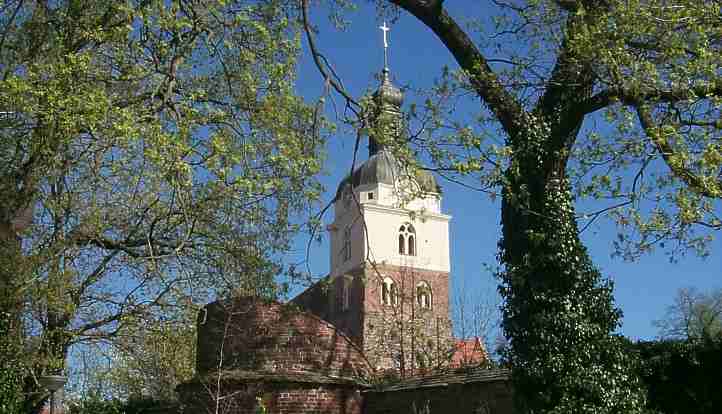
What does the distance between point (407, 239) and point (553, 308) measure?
153 feet

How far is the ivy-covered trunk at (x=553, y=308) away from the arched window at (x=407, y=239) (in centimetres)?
4583

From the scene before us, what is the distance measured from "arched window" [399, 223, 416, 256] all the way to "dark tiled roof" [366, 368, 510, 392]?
140ft

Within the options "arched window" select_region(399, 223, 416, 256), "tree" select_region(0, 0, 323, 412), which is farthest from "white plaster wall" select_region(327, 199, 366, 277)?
"tree" select_region(0, 0, 323, 412)

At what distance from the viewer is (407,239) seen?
5566 centimetres

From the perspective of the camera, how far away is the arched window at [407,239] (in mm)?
55531

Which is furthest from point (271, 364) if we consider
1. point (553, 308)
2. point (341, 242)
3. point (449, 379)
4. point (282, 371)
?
point (341, 242)

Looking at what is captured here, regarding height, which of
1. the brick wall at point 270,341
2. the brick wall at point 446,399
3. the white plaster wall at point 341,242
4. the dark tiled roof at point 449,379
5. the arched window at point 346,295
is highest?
the white plaster wall at point 341,242

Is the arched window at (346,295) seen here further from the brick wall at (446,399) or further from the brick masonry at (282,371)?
the brick wall at (446,399)

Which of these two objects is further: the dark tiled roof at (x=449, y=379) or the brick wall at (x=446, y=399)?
the dark tiled roof at (x=449, y=379)

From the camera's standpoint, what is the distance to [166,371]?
14.3 metres

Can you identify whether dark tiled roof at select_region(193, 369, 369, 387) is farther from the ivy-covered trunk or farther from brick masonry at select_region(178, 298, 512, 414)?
the ivy-covered trunk

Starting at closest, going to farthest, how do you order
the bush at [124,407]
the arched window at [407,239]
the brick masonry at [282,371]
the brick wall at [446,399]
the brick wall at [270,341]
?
the brick wall at [446,399] → the brick masonry at [282,371] → the brick wall at [270,341] → the bush at [124,407] → the arched window at [407,239]

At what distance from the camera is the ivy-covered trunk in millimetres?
8898

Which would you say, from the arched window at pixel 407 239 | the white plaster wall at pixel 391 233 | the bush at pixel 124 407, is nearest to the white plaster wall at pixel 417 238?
the white plaster wall at pixel 391 233
